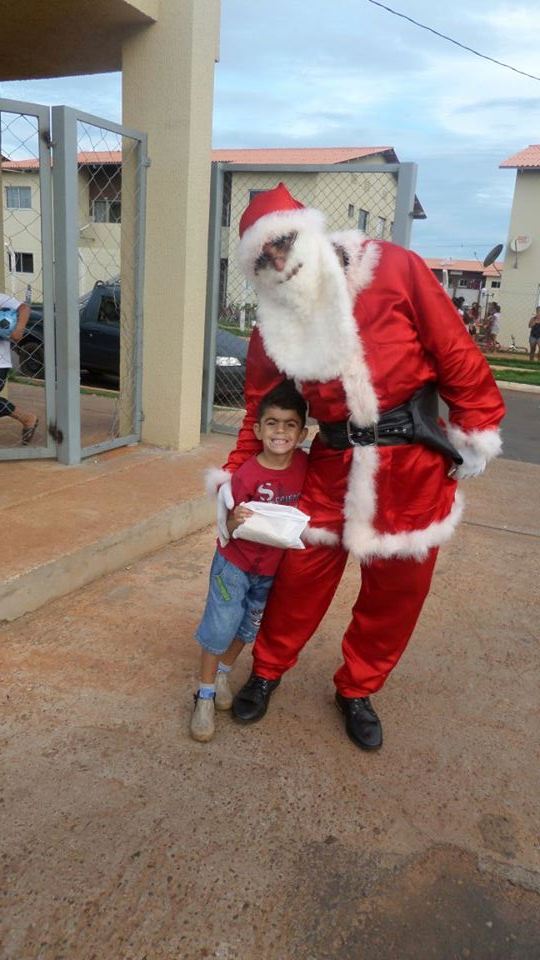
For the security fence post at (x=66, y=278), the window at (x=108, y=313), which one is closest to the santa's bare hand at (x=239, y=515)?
the security fence post at (x=66, y=278)

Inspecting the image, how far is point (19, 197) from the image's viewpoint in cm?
807

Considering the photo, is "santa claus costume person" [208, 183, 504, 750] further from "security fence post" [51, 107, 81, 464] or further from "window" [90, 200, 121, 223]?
"window" [90, 200, 121, 223]

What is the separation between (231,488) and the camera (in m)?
2.24

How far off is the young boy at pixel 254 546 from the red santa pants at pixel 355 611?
0.08 meters

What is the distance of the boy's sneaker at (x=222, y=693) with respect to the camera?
2.49 metres

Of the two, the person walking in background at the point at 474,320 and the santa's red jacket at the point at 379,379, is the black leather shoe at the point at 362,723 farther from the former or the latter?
the person walking in background at the point at 474,320

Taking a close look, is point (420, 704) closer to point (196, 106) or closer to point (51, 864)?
point (51, 864)

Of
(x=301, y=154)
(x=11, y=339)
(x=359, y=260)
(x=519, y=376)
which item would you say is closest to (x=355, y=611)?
(x=359, y=260)

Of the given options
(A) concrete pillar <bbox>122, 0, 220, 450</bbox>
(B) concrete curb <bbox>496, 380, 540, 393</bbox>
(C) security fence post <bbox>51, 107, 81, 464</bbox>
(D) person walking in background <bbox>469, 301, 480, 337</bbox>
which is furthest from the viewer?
(D) person walking in background <bbox>469, 301, 480, 337</bbox>

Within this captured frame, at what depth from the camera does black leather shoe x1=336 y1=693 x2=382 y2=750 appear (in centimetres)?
236

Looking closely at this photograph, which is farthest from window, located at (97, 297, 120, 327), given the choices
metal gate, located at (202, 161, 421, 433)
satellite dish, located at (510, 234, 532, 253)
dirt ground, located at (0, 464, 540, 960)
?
satellite dish, located at (510, 234, 532, 253)

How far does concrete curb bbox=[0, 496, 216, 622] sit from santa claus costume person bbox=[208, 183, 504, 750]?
120 cm

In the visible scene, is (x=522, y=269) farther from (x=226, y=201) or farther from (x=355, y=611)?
(x=355, y=611)

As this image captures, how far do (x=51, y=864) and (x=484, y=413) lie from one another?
1697 mm
